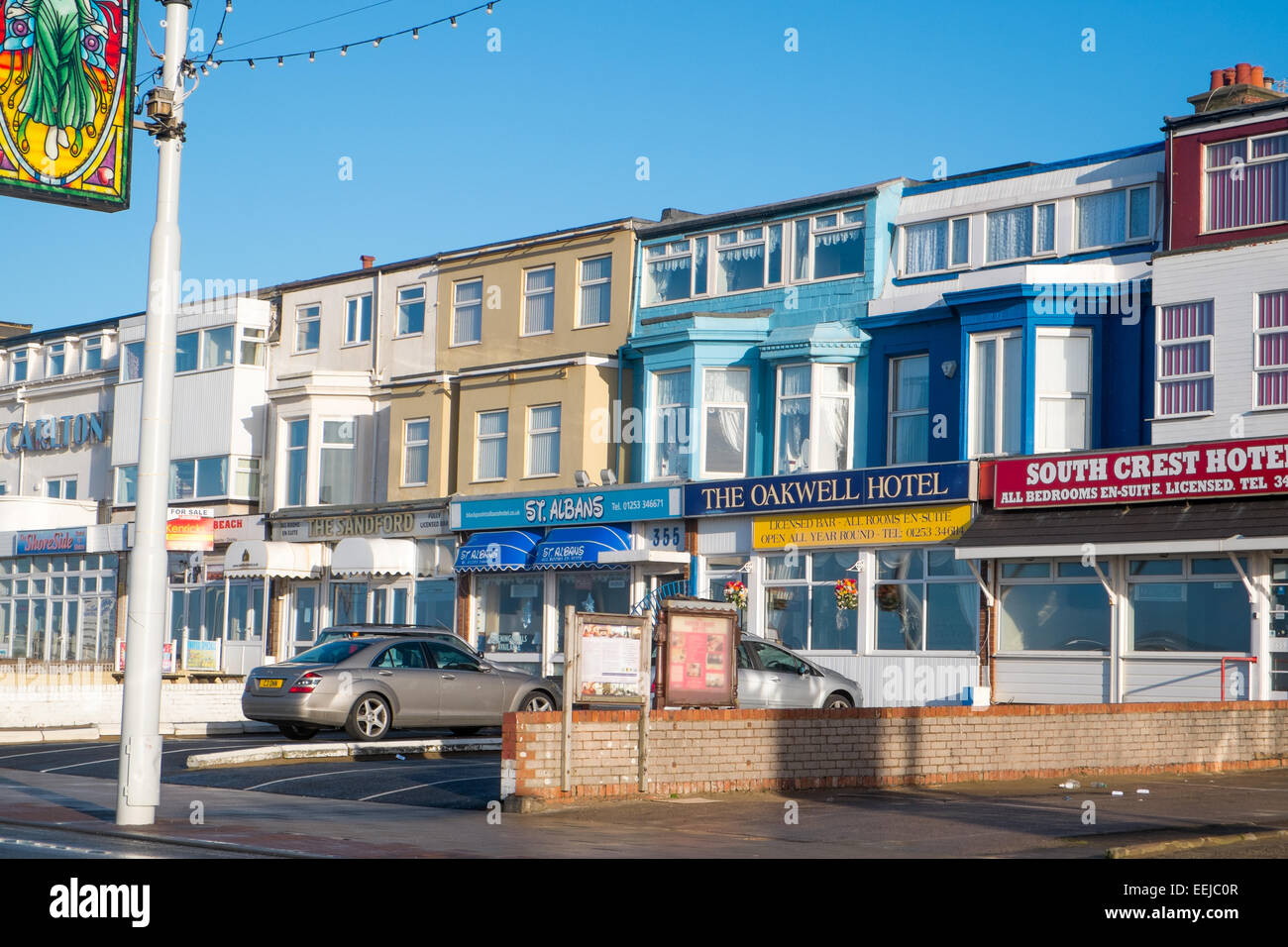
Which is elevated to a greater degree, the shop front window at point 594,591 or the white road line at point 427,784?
the shop front window at point 594,591

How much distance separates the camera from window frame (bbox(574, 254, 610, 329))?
35.5 metres

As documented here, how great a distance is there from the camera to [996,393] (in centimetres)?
2880

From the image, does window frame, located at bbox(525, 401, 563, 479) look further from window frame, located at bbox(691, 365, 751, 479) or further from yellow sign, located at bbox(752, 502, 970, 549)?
yellow sign, located at bbox(752, 502, 970, 549)

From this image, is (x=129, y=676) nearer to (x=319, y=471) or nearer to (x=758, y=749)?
(x=758, y=749)

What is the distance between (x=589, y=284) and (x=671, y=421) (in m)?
4.19

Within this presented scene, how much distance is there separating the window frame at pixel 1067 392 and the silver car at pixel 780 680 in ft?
22.4

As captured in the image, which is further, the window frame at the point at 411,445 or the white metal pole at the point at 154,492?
the window frame at the point at 411,445

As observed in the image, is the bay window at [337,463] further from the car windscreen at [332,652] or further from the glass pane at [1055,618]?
the glass pane at [1055,618]

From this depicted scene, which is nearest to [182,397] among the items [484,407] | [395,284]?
[395,284]

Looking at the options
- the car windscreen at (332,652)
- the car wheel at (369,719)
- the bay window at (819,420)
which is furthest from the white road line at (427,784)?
the bay window at (819,420)

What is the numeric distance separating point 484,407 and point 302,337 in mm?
7587

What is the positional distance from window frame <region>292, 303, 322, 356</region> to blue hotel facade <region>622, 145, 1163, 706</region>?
1073 centimetres

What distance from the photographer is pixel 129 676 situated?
1389 centimetres

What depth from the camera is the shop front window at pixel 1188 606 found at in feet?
84.1
